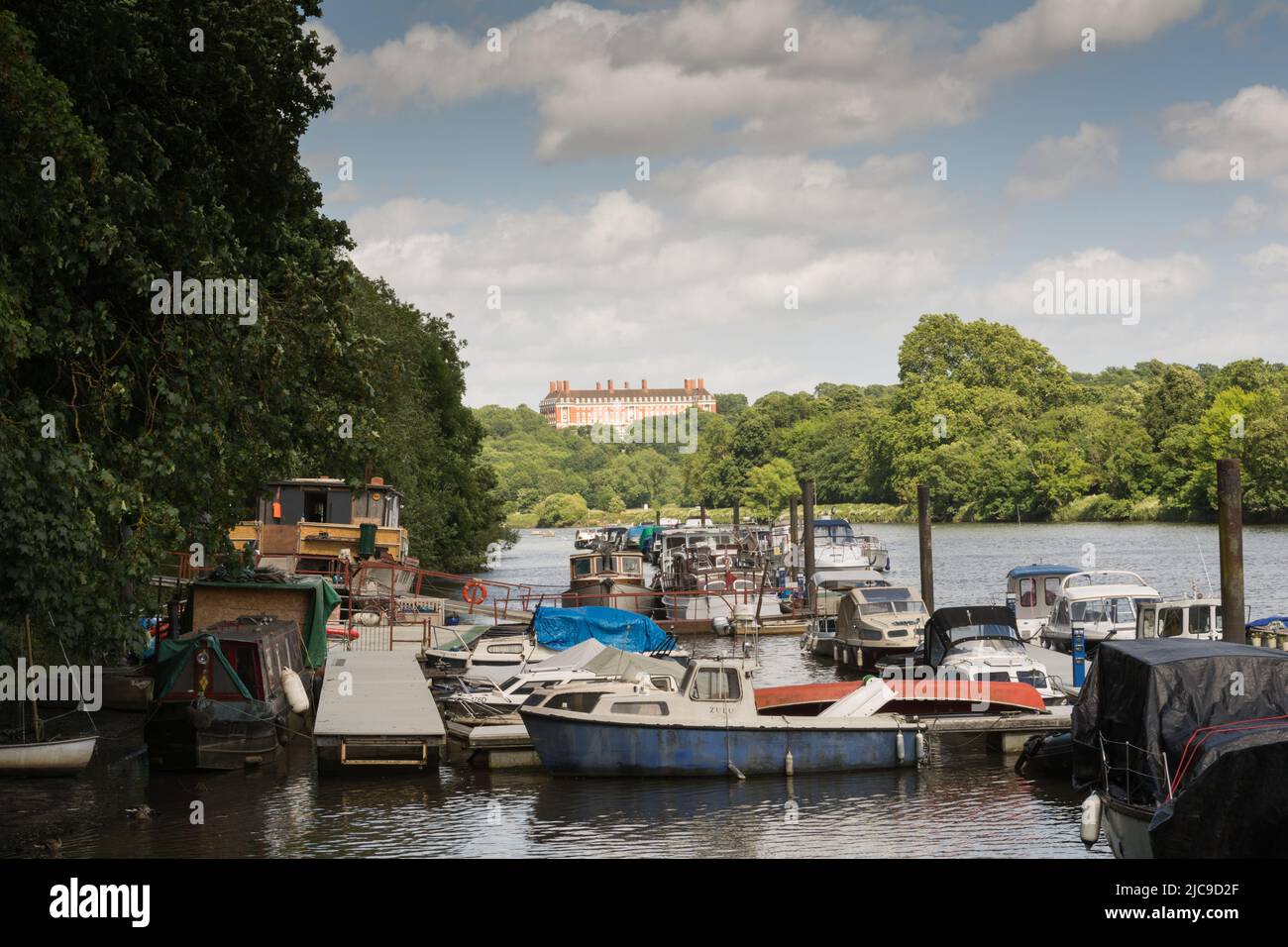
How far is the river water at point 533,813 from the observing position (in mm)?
20094

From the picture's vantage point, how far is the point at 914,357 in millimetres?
179500

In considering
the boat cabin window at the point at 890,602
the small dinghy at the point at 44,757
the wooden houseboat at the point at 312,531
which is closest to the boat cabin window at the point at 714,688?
the small dinghy at the point at 44,757

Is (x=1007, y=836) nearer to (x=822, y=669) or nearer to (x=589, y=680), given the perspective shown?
(x=589, y=680)

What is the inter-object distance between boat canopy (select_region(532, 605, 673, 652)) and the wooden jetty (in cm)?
1028

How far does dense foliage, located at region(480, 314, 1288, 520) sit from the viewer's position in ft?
396

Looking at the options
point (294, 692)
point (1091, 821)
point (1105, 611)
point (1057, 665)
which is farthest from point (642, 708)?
point (1105, 611)

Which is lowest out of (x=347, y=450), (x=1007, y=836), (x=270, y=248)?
(x=1007, y=836)

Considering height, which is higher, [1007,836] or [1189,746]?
[1189,746]

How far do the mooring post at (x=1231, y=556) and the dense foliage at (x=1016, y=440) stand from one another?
7288 centimetres

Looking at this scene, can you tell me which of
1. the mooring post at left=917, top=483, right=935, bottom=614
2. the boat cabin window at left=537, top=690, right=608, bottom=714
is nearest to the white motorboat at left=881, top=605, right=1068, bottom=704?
the mooring post at left=917, top=483, right=935, bottom=614
